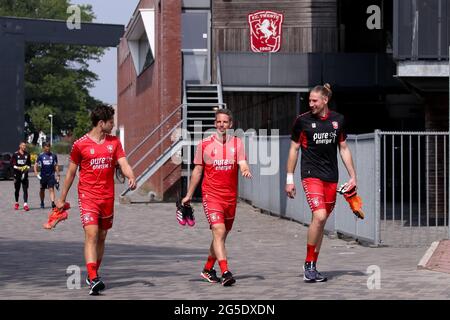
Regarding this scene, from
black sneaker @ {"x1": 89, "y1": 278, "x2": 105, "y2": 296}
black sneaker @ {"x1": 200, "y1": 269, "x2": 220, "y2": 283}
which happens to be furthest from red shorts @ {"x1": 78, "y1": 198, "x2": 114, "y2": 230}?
black sneaker @ {"x1": 200, "y1": 269, "x2": 220, "y2": 283}

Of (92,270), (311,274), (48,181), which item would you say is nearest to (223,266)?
(311,274)

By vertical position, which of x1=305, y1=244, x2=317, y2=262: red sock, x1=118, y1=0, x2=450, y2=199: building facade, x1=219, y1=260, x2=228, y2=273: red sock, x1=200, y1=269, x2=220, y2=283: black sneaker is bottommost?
x1=200, y1=269, x2=220, y2=283: black sneaker

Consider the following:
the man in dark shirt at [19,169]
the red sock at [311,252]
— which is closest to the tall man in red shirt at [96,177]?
the red sock at [311,252]

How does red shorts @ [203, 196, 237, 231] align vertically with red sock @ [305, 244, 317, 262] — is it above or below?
above

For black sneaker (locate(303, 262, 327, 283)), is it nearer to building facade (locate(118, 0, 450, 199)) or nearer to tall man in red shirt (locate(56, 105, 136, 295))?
tall man in red shirt (locate(56, 105, 136, 295))

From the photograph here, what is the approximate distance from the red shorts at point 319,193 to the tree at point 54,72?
91620 millimetres

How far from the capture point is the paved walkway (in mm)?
10898

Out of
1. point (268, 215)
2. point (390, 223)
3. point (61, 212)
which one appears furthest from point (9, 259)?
point (268, 215)

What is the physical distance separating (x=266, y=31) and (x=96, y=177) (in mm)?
21883

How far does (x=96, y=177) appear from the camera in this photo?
11.1m

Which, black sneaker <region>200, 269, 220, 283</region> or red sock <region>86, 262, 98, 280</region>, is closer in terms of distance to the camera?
red sock <region>86, 262, 98, 280</region>

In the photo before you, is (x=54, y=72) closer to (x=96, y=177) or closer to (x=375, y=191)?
(x=375, y=191)

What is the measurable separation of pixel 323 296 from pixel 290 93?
73.6 ft

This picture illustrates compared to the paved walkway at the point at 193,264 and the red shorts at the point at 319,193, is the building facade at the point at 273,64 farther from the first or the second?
the red shorts at the point at 319,193
